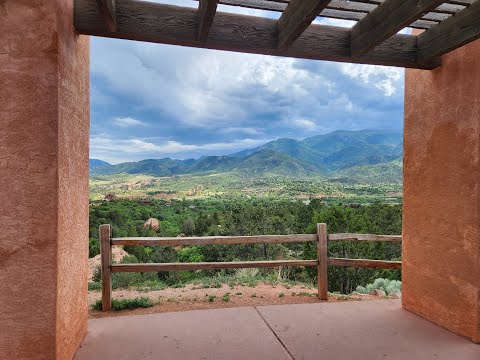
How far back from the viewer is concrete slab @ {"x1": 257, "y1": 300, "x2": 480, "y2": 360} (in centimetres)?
321

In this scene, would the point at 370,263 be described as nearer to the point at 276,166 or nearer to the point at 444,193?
the point at 444,193

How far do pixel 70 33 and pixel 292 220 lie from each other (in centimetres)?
2227

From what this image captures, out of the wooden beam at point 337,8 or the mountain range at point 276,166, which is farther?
the mountain range at point 276,166

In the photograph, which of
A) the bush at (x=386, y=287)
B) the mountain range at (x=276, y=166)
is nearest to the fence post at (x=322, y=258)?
the bush at (x=386, y=287)

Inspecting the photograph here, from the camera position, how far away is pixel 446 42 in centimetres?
332

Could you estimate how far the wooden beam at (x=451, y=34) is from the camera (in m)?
2.98

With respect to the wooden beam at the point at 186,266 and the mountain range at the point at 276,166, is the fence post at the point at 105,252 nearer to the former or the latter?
the wooden beam at the point at 186,266

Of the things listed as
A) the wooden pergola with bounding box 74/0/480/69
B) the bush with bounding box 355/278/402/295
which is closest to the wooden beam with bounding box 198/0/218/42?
the wooden pergola with bounding box 74/0/480/69

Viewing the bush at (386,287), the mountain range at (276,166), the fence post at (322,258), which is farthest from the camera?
the mountain range at (276,166)

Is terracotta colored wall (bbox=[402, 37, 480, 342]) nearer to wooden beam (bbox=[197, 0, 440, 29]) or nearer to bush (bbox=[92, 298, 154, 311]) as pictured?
wooden beam (bbox=[197, 0, 440, 29])

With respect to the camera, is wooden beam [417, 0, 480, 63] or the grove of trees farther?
the grove of trees

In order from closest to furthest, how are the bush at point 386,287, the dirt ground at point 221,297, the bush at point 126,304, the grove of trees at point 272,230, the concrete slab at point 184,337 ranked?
the concrete slab at point 184,337
the bush at point 126,304
the dirt ground at point 221,297
the bush at point 386,287
the grove of trees at point 272,230

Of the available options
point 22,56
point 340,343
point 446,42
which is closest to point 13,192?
point 22,56

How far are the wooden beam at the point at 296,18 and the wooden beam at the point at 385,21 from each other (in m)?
0.72
